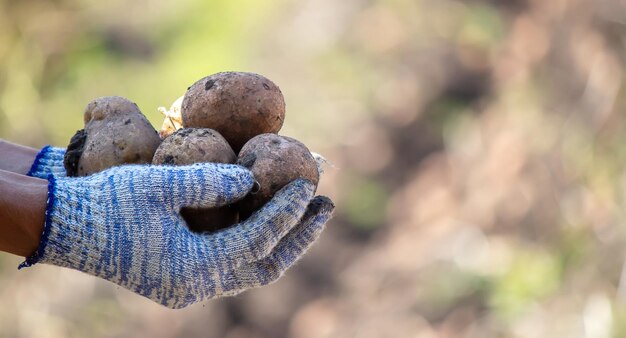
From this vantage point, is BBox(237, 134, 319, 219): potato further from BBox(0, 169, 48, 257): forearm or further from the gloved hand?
BBox(0, 169, 48, 257): forearm

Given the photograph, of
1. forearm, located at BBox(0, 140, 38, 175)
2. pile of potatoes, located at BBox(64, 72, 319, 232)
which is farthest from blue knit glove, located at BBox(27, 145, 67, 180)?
pile of potatoes, located at BBox(64, 72, 319, 232)

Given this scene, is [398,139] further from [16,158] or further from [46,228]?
[46,228]

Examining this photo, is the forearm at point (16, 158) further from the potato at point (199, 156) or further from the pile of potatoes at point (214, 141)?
the potato at point (199, 156)

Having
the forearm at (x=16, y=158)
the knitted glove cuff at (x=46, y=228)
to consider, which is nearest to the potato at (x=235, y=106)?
the knitted glove cuff at (x=46, y=228)

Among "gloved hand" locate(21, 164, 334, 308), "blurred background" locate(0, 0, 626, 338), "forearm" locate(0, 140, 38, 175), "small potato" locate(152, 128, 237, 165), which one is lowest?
"blurred background" locate(0, 0, 626, 338)

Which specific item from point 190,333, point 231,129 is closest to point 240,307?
point 190,333

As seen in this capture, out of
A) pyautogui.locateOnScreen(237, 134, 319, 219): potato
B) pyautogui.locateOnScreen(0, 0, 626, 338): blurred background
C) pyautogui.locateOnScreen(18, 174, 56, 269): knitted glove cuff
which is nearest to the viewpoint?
pyautogui.locateOnScreen(18, 174, 56, 269): knitted glove cuff
